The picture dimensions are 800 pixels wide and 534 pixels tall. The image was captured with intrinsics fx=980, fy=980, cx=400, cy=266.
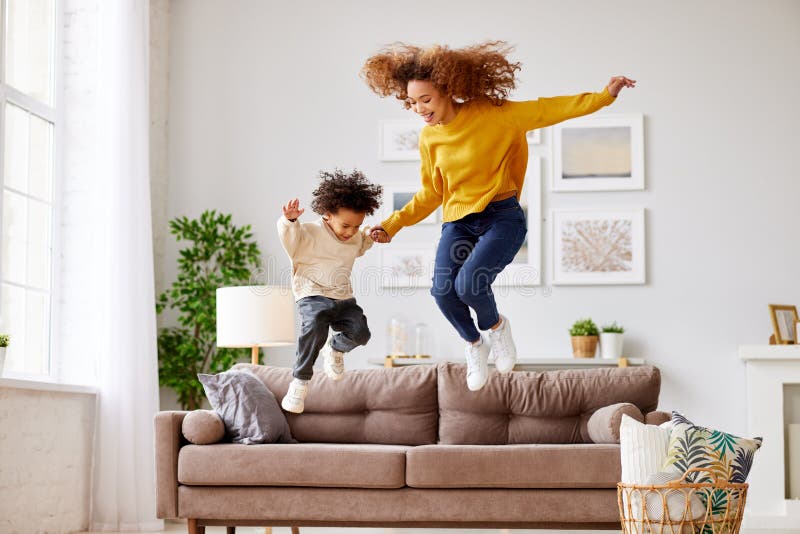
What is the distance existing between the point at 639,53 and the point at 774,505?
2989 mm

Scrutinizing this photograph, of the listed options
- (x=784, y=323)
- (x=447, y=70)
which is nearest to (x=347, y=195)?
(x=447, y=70)

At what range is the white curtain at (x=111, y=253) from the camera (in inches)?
218

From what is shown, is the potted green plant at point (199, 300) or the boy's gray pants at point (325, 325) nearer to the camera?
the boy's gray pants at point (325, 325)

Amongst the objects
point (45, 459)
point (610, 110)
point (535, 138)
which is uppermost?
point (610, 110)

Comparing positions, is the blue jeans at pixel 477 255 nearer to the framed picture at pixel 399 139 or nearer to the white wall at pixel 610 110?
the white wall at pixel 610 110

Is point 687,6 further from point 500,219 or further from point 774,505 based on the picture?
point 500,219

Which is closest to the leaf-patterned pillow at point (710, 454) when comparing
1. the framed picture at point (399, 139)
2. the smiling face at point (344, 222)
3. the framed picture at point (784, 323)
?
the smiling face at point (344, 222)

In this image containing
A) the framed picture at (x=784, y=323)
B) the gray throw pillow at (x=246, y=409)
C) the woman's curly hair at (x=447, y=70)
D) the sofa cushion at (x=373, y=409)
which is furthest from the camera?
the framed picture at (x=784, y=323)

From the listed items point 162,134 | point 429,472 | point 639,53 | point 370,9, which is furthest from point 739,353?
point 162,134

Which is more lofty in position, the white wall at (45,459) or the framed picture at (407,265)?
the framed picture at (407,265)

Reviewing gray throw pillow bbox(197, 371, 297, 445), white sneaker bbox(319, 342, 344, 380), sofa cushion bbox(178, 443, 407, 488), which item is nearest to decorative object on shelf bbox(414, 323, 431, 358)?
gray throw pillow bbox(197, 371, 297, 445)

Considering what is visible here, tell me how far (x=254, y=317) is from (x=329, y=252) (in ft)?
7.46

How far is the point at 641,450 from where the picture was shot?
3617 mm

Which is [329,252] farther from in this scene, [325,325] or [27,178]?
[27,178]
